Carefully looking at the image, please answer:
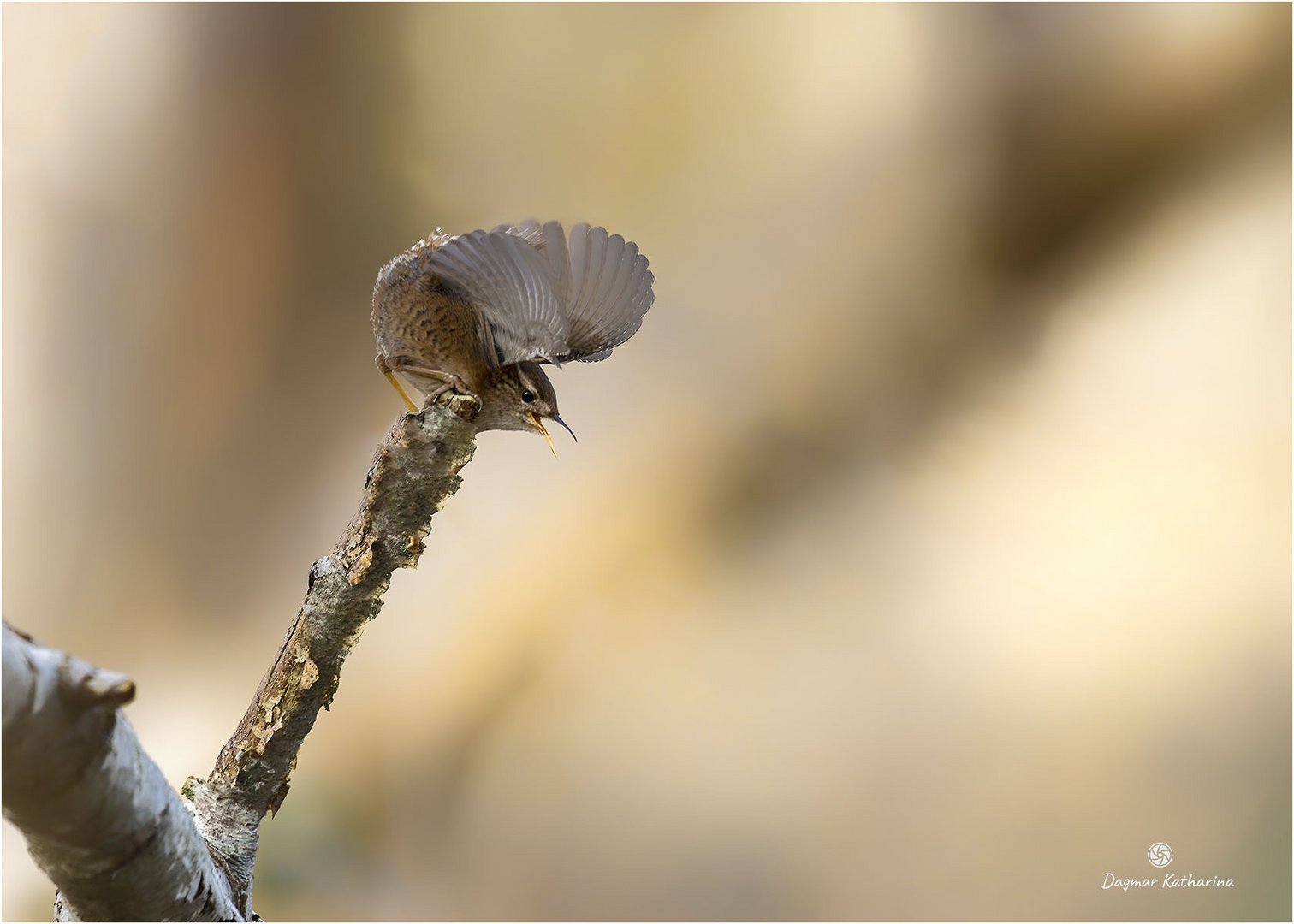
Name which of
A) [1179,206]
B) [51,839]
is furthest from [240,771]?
[1179,206]

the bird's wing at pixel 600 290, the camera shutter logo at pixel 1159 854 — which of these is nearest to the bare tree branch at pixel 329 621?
the bird's wing at pixel 600 290

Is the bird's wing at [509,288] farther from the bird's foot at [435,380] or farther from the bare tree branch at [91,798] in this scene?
the bare tree branch at [91,798]

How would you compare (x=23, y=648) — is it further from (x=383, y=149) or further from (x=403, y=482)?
(x=383, y=149)

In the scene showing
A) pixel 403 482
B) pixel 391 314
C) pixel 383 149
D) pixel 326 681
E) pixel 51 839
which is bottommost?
pixel 51 839

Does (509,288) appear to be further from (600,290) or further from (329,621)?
(329,621)

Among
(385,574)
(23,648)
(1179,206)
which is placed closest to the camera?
(23,648)

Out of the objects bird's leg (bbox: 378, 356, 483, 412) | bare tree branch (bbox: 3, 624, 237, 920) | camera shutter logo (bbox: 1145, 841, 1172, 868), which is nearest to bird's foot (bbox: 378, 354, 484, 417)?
bird's leg (bbox: 378, 356, 483, 412)

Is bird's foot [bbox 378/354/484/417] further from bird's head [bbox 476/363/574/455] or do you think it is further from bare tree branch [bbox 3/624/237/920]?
bare tree branch [bbox 3/624/237/920]
